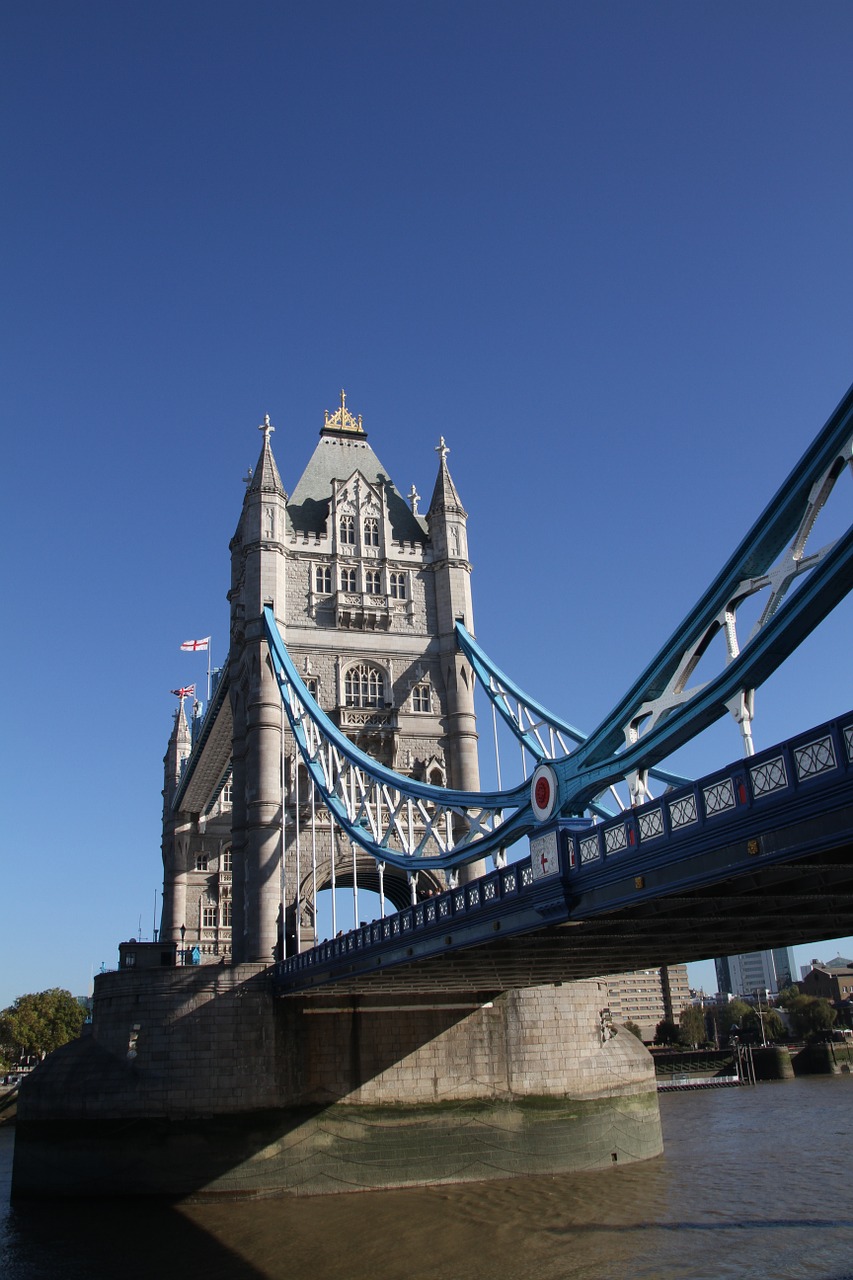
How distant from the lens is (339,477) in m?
46.3

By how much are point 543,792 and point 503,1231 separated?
11.4m

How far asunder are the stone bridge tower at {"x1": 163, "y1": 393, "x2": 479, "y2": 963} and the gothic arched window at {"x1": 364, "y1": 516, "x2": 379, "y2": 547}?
0.17ft

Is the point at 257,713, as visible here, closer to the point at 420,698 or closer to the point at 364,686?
the point at 364,686

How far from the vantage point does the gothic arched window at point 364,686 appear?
41.5m

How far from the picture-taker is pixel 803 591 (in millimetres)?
14758

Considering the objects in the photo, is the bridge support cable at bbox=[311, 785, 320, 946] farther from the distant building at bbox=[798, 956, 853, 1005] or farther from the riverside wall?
the distant building at bbox=[798, 956, 853, 1005]

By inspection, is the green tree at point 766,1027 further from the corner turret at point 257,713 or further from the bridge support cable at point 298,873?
the corner turret at point 257,713

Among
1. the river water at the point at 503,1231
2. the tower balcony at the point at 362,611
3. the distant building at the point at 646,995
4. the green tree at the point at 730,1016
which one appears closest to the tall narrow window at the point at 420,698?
the tower balcony at the point at 362,611

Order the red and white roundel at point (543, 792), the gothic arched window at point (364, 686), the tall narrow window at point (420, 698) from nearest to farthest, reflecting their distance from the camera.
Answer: the red and white roundel at point (543, 792)
the gothic arched window at point (364, 686)
the tall narrow window at point (420, 698)

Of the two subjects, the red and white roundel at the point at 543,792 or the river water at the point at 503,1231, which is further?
the river water at the point at 503,1231

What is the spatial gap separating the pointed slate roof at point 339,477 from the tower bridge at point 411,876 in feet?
0.45

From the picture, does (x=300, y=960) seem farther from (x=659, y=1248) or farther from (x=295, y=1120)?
(x=659, y=1248)

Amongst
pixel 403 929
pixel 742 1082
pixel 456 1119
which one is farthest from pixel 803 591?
pixel 742 1082

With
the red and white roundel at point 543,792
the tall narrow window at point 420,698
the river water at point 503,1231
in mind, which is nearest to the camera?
the red and white roundel at point 543,792
